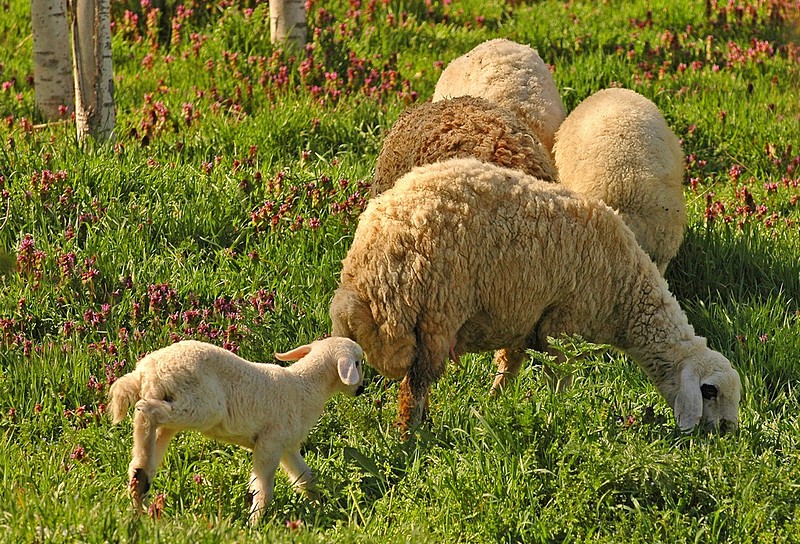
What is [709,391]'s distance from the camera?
5.10m

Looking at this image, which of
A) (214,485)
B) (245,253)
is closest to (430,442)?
(214,485)

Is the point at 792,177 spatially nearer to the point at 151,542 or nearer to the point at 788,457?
the point at 788,457

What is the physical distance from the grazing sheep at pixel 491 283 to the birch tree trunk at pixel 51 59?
3.71m

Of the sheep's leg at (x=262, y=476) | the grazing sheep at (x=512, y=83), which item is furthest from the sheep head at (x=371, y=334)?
the grazing sheep at (x=512, y=83)

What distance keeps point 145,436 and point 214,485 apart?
57 cm

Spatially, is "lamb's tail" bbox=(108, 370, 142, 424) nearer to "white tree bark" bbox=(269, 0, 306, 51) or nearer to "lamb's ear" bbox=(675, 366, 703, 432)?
"lamb's ear" bbox=(675, 366, 703, 432)

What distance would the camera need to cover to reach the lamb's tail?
4.20 metres

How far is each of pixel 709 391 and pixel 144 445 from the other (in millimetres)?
2451

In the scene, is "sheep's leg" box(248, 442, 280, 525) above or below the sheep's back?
below

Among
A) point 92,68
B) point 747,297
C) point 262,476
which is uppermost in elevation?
point 92,68

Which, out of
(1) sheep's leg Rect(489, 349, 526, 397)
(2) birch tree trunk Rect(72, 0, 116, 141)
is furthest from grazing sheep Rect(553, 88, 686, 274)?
(2) birch tree trunk Rect(72, 0, 116, 141)

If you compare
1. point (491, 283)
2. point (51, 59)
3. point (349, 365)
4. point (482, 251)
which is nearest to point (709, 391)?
point (491, 283)

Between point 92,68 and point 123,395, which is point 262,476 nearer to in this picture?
point 123,395

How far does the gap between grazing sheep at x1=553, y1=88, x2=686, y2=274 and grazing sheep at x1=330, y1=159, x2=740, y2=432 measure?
127cm
